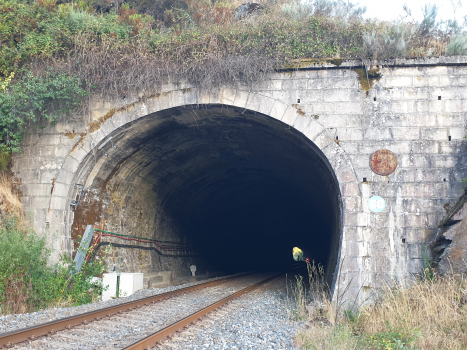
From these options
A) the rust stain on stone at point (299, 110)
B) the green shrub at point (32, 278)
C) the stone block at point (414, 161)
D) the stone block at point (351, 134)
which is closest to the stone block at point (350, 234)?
the stone block at point (414, 161)

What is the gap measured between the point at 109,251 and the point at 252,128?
4.62m

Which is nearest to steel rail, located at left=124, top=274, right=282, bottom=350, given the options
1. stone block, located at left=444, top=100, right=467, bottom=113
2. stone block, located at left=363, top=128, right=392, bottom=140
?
stone block, located at left=363, top=128, right=392, bottom=140

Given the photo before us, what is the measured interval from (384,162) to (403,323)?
10.9 ft

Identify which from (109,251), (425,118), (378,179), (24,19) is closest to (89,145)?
(109,251)

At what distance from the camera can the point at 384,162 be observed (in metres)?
8.23

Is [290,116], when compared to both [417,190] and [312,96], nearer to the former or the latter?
[312,96]

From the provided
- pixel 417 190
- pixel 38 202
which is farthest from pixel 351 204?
pixel 38 202

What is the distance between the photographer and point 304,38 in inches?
365

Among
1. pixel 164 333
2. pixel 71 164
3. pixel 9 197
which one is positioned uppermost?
pixel 71 164

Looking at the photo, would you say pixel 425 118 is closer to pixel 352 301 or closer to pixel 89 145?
pixel 352 301

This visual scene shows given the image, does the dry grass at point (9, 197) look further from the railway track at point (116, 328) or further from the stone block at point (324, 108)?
the stone block at point (324, 108)

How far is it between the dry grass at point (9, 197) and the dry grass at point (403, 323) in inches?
254

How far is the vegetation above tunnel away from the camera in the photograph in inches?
354

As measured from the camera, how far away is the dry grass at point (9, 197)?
9064 mm
